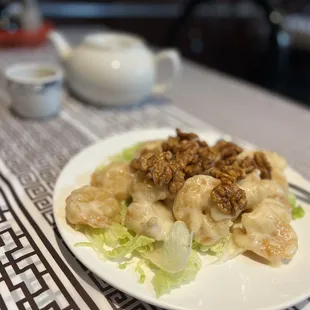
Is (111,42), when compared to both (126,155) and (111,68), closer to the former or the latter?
(111,68)

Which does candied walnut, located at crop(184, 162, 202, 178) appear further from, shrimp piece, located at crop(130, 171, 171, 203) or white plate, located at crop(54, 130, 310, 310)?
white plate, located at crop(54, 130, 310, 310)

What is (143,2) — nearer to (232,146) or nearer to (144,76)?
(144,76)

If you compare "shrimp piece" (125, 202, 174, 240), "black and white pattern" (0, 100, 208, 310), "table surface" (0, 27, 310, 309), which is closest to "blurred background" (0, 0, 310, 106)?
"table surface" (0, 27, 310, 309)

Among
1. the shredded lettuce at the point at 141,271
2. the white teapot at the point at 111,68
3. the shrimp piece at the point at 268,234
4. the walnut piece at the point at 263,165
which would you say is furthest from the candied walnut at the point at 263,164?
the white teapot at the point at 111,68

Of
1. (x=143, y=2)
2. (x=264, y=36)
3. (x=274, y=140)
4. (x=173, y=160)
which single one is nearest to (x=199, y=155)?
(x=173, y=160)

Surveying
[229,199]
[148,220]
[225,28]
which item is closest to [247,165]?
[229,199]

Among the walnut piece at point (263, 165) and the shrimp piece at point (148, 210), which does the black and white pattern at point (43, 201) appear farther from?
the walnut piece at point (263, 165)

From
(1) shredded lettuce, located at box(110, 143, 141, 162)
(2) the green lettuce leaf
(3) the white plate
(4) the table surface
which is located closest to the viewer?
(3) the white plate
